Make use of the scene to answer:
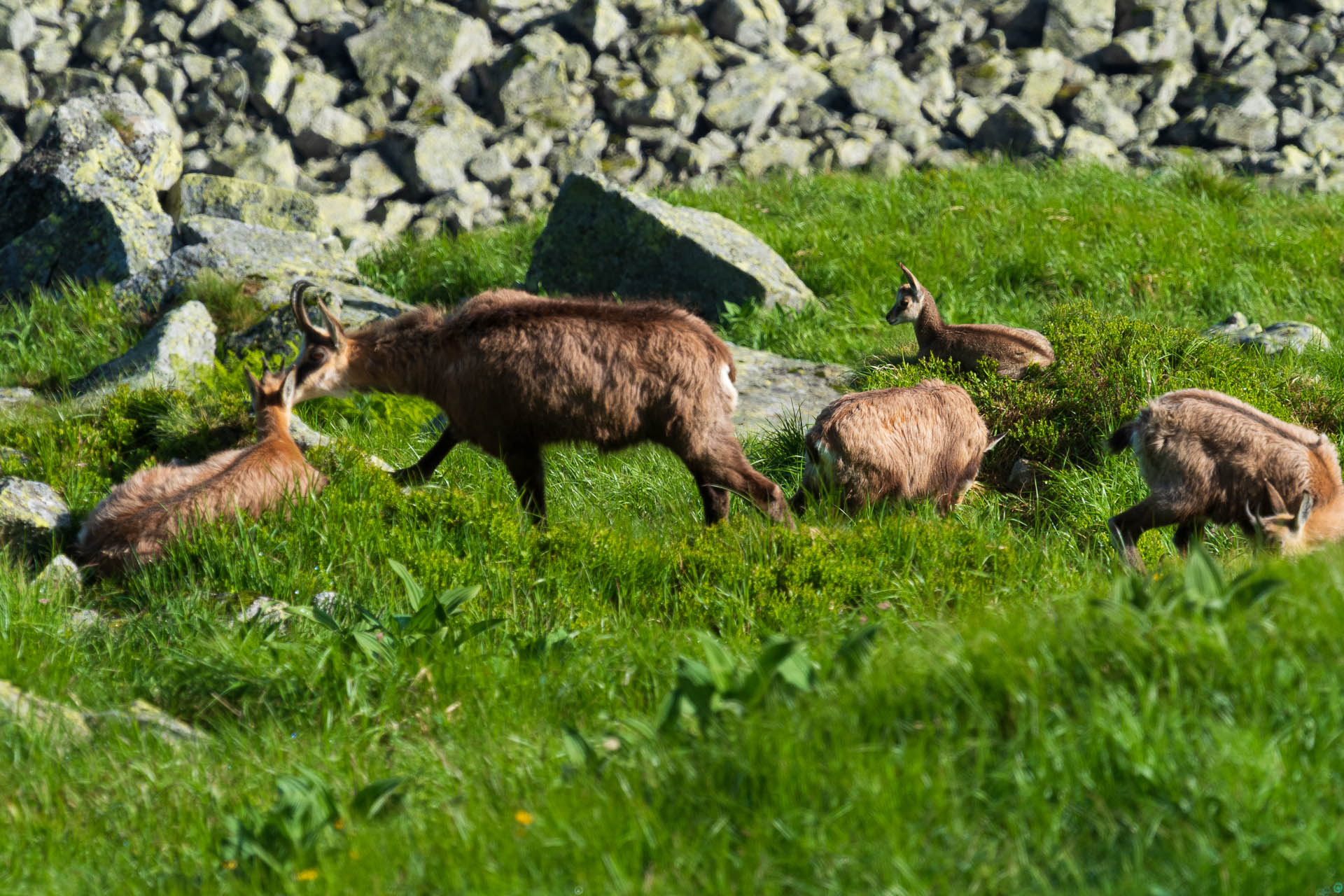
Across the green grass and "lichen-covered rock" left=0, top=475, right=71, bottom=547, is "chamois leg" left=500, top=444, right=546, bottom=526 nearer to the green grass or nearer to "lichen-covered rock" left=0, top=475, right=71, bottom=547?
the green grass

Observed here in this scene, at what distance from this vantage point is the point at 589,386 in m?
5.87

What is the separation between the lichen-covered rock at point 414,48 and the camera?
19.7 m

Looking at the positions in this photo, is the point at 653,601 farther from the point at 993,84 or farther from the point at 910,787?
the point at 993,84

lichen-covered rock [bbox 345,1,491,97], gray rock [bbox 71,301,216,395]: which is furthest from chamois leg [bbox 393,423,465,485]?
lichen-covered rock [bbox 345,1,491,97]

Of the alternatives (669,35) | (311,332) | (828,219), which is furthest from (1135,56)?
(311,332)

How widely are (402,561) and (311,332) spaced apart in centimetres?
180

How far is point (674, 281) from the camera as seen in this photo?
10188mm

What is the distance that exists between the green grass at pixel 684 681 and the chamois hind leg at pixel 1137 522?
22cm

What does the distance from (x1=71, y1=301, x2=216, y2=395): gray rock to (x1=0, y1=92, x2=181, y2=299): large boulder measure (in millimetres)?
2244

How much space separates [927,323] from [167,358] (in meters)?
5.49

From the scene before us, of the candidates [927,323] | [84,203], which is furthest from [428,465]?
[84,203]

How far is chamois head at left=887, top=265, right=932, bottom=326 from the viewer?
9.02 metres

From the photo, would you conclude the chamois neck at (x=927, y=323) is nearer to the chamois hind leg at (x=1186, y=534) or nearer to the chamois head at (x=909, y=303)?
the chamois head at (x=909, y=303)

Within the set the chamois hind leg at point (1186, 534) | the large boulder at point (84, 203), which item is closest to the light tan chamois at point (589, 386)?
the chamois hind leg at point (1186, 534)
